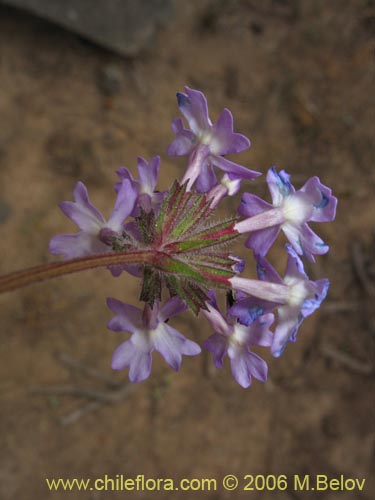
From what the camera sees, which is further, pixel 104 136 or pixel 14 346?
pixel 104 136

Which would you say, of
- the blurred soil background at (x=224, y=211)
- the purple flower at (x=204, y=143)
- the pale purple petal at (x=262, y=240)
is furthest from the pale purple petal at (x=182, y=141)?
the blurred soil background at (x=224, y=211)

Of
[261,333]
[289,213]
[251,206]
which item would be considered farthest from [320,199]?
[261,333]

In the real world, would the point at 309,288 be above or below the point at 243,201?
below

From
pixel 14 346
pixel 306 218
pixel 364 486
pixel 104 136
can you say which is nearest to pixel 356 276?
pixel 364 486

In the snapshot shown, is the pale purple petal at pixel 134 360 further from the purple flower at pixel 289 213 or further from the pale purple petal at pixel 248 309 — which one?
the purple flower at pixel 289 213

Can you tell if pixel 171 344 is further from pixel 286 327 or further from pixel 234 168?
pixel 234 168

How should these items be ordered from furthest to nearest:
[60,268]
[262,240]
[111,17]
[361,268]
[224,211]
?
[361,268] → [111,17] → [224,211] → [262,240] → [60,268]

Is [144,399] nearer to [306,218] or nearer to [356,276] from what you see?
[356,276]
